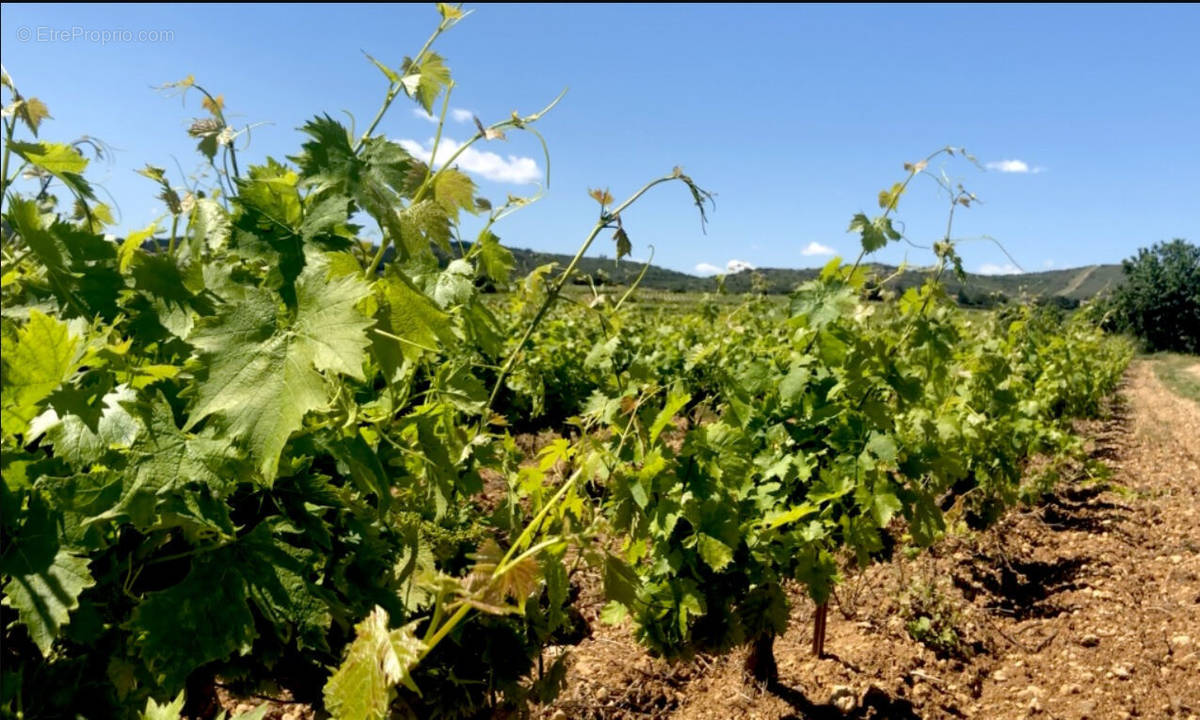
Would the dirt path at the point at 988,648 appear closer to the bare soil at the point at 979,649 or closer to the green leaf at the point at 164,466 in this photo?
the bare soil at the point at 979,649

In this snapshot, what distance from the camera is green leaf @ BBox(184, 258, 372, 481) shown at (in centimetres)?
96

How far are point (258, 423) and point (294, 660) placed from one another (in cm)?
108

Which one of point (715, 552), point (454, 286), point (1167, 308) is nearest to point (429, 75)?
point (454, 286)

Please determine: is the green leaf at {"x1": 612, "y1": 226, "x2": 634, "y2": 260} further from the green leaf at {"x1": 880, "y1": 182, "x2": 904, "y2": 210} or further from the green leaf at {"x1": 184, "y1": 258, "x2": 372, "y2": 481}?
the green leaf at {"x1": 880, "y1": 182, "x2": 904, "y2": 210}

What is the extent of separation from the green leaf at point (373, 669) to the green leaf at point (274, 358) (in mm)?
248

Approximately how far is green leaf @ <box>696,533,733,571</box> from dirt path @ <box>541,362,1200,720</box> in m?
1.01

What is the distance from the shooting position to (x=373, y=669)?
3.16ft

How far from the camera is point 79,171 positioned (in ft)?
4.11

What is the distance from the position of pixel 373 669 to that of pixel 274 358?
428mm

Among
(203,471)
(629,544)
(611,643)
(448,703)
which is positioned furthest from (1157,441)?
(203,471)

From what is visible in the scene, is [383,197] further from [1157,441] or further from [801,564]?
[1157,441]

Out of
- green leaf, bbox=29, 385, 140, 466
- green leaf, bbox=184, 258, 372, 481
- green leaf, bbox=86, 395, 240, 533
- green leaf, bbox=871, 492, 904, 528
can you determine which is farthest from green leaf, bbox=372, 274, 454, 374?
green leaf, bbox=871, 492, 904, 528

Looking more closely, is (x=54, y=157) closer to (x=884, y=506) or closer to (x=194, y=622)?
(x=194, y=622)

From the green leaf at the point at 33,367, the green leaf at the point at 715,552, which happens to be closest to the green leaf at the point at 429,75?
the green leaf at the point at 33,367
